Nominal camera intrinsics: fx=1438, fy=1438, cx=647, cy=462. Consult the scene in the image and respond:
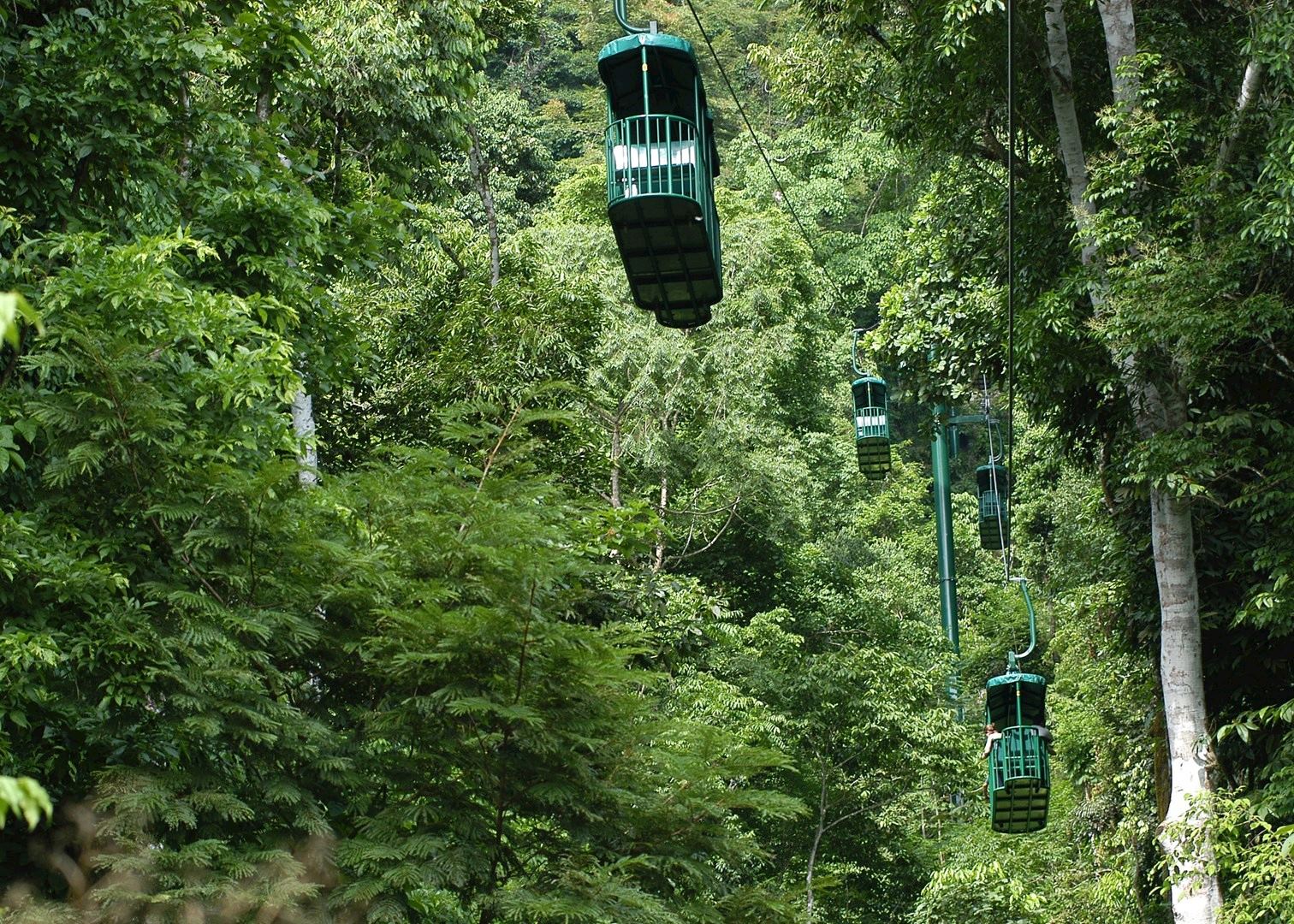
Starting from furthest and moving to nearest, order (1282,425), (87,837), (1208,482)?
(1208,482) < (1282,425) < (87,837)

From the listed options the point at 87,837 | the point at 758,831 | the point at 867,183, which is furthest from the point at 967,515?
the point at 87,837

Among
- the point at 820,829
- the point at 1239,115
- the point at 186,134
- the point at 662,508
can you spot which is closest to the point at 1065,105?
the point at 1239,115

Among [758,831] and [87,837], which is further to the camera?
[758,831]

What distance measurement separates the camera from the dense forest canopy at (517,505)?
4922 mm

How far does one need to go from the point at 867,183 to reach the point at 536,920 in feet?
101

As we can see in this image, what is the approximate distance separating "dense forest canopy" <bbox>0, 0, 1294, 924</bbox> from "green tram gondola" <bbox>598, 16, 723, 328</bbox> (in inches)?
36.9

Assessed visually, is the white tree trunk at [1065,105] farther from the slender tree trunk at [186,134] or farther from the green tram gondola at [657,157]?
the slender tree trunk at [186,134]

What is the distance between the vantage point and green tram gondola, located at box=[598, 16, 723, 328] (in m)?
6.23

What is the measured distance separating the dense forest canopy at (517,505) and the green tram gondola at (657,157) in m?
0.94

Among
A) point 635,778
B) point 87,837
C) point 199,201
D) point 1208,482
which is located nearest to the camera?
point 87,837

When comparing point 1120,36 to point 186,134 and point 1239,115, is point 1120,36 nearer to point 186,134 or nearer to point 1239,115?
point 1239,115

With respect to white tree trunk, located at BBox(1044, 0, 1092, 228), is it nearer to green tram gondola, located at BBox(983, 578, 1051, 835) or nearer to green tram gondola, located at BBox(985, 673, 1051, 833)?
green tram gondola, located at BBox(983, 578, 1051, 835)

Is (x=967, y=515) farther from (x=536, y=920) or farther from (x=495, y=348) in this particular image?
(x=536, y=920)

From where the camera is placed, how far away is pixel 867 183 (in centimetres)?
3403
